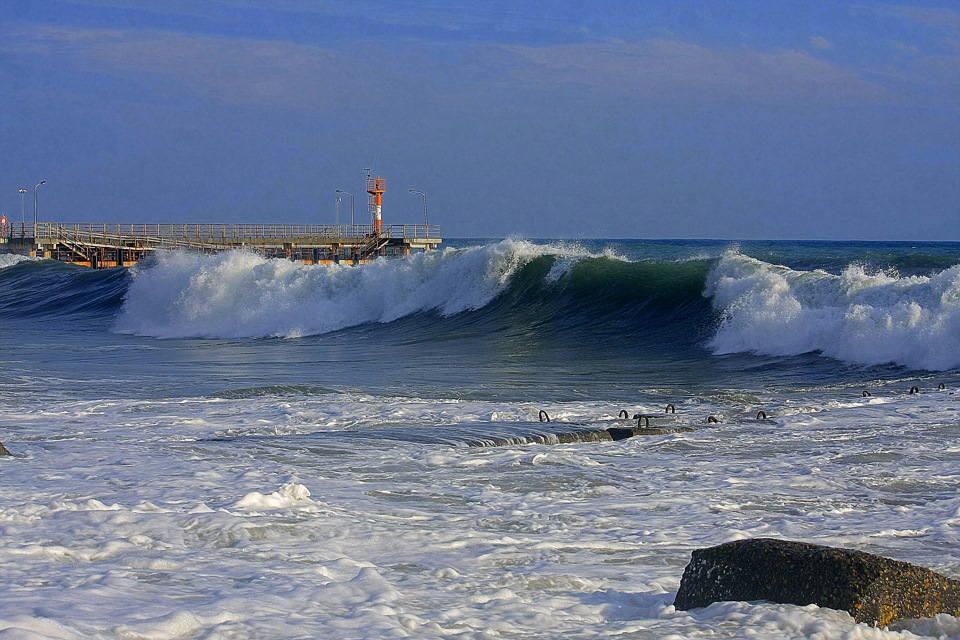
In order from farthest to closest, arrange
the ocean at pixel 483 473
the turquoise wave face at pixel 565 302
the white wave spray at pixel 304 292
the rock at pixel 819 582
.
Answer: the white wave spray at pixel 304 292
the turquoise wave face at pixel 565 302
the ocean at pixel 483 473
the rock at pixel 819 582

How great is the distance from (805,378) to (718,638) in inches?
445

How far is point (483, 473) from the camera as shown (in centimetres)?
773

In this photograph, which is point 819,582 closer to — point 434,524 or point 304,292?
point 434,524

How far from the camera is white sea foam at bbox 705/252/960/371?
15.8m

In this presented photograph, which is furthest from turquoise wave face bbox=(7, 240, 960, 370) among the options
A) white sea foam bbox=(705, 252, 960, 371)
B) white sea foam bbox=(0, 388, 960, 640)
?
white sea foam bbox=(0, 388, 960, 640)

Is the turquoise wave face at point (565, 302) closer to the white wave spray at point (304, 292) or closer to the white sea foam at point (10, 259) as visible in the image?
the white wave spray at point (304, 292)

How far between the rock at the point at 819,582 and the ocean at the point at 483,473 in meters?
0.08

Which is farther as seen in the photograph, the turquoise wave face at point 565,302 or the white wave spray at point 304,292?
the white wave spray at point 304,292

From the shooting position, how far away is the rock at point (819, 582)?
4.16 metres

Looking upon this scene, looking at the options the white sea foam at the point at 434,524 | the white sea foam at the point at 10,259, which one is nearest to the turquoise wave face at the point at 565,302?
the white sea foam at the point at 434,524

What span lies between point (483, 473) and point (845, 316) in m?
11.2

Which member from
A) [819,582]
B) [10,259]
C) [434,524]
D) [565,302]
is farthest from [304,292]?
[10,259]

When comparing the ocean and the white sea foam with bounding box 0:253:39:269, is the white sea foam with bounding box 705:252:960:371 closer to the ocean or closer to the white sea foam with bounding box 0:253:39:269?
the ocean

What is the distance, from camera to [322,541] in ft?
18.6
